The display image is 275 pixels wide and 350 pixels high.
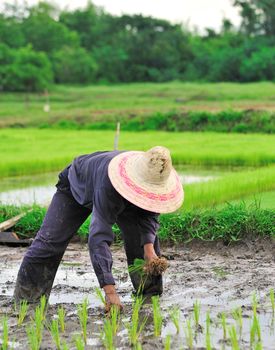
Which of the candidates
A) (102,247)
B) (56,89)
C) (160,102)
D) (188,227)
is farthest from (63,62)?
(102,247)

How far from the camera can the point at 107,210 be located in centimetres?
447

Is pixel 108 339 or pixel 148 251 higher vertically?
pixel 148 251

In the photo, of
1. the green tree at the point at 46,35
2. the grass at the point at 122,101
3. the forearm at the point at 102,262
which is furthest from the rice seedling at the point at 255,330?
the green tree at the point at 46,35

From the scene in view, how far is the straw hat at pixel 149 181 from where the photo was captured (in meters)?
4.40

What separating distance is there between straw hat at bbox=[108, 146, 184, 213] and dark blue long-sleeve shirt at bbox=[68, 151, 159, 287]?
0.09m

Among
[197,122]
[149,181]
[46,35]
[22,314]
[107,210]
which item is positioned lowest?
[197,122]

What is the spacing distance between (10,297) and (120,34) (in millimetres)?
44972

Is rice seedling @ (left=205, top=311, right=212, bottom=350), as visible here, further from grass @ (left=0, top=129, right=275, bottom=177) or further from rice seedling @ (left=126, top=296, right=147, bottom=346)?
grass @ (left=0, top=129, right=275, bottom=177)

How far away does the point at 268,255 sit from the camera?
679 cm

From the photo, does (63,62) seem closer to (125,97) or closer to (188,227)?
(125,97)

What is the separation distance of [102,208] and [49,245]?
0.82 m

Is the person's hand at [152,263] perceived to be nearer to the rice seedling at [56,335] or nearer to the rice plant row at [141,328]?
the rice plant row at [141,328]

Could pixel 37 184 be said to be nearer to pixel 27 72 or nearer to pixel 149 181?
pixel 149 181

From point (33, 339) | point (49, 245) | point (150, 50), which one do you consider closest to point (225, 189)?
point (49, 245)
